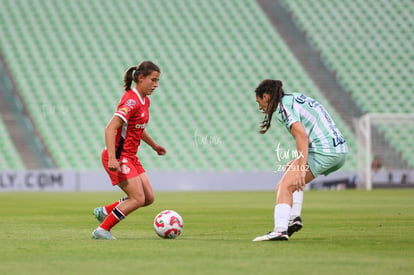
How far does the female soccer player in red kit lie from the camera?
7.72 metres

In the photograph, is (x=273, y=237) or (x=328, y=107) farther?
(x=328, y=107)

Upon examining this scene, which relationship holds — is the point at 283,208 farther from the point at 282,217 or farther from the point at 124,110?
the point at 124,110

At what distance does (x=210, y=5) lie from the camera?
2939 centimetres

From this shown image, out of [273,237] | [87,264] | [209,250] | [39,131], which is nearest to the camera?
[87,264]

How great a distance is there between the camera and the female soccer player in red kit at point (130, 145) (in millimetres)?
7723

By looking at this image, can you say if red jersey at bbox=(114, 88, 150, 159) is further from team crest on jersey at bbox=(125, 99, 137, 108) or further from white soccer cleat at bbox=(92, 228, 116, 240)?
white soccer cleat at bbox=(92, 228, 116, 240)

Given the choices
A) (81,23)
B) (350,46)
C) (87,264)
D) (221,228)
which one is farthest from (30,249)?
(350,46)

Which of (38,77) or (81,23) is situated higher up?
(81,23)

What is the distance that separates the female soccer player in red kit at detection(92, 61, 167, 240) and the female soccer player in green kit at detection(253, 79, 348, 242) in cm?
116

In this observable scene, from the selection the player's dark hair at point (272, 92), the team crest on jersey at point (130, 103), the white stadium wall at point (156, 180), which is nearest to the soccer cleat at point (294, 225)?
the player's dark hair at point (272, 92)

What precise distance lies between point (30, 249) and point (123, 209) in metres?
1.31

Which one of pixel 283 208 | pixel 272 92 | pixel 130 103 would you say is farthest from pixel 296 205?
pixel 130 103

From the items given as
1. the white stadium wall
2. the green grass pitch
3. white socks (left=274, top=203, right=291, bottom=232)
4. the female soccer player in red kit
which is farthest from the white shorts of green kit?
the white stadium wall

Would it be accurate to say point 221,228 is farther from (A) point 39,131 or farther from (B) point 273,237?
(A) point 39,131
